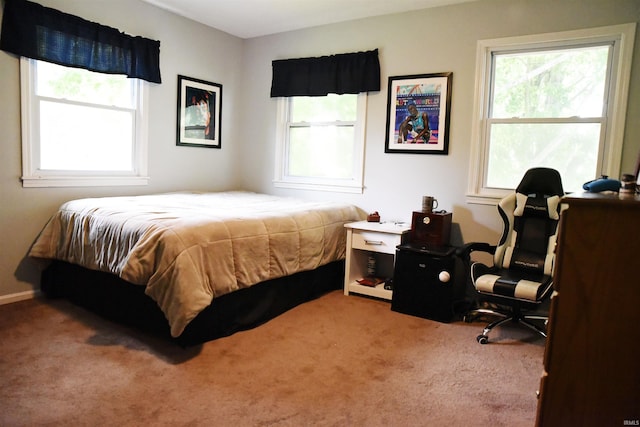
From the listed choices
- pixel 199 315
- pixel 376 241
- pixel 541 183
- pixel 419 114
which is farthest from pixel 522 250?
pixel 199 315

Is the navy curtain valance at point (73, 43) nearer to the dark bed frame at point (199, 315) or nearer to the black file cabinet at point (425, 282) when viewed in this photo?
the dark bed frame at point (199, 315)

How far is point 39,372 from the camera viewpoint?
2211 millimetres

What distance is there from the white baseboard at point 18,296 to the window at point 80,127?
2.74 feet

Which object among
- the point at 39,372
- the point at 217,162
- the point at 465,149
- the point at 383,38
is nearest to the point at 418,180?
the point at 465,149

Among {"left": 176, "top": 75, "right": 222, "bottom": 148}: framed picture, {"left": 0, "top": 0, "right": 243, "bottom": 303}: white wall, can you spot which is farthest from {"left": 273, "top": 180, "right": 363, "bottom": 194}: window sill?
{"left": 176, "top": 75, "right": 222, "bottom": 148}: framed picture

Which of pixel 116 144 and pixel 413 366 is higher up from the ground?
pixel 116 144

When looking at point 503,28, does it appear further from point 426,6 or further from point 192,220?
point 192,220

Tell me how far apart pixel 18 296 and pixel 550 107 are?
433 centimetres

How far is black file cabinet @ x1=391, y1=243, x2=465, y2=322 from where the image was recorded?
3152 millimetres

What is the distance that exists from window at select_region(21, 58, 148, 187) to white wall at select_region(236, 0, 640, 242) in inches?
66.4

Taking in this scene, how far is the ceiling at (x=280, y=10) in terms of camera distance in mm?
3756

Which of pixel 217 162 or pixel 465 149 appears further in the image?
pixel 217 162

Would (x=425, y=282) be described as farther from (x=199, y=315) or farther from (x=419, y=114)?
(x=199, y=315)

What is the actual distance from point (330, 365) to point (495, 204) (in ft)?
6.51
